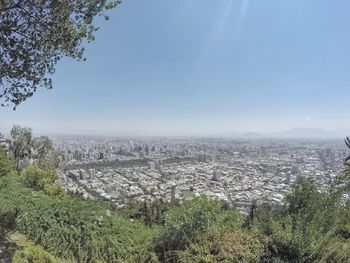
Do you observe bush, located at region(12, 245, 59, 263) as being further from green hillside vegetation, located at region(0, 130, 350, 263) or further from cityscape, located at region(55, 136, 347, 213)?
cityscape, located at region(55, 136, 347, 213)

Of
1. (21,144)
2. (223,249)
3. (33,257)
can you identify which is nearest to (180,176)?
(21,144)

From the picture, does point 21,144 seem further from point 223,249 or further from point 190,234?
point 223,249

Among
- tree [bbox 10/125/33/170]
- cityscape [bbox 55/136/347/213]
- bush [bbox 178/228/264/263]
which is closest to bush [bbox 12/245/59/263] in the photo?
bush [bbox 178/228/264/263]

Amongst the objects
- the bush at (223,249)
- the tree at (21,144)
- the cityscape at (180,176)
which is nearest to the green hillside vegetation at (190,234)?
the bush at (223,249)

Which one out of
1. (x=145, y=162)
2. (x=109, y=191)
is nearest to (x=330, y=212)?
(x=109, y=191)

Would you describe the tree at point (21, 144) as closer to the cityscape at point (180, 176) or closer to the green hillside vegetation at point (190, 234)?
the cityscape at point (180, 176)

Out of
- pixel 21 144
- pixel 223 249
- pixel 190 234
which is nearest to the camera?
pixel 223 249
